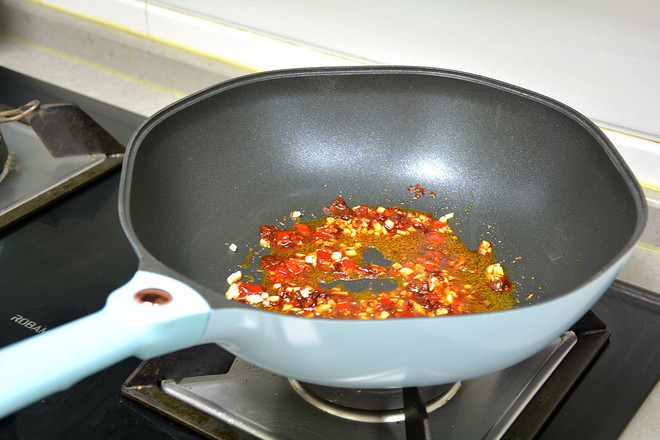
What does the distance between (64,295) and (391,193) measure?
439mm

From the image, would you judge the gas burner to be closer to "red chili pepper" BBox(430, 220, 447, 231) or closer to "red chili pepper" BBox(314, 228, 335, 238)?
"red chili pepper" BBox(314, 228, 335, 238)

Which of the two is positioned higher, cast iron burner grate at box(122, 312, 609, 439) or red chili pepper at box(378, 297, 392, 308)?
red chili pepper at box(378, 297, 392, 308)

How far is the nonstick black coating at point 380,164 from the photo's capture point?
78cm

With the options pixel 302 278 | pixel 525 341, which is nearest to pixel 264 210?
pixel 302 278

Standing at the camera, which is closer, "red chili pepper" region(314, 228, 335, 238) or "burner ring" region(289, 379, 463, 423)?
"burner ring" region(289, 379, 463, 423)

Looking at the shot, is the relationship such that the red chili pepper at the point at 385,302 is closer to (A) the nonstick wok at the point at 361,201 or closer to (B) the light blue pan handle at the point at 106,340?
(A) the nonstick wok at the point at 361,201

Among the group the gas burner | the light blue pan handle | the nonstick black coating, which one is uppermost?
the light blue pan handle

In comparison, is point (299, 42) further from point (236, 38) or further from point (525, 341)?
point (525, 341)

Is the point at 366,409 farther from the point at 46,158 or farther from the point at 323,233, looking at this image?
the point at 46,158

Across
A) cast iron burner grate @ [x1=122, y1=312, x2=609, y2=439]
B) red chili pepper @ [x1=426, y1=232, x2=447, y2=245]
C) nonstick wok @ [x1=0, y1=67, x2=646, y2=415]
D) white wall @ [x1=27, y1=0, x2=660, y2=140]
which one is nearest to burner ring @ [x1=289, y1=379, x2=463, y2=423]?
cast iron burner grate @ [x1=122, y1=312, x2=609, y2=439]

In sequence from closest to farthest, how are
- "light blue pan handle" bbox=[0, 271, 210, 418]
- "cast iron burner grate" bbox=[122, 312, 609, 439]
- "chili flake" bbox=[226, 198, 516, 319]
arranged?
"light blue pan handle" bbox=[0, 271, 210, 418], "cast iron burner grate" bbox=[122, 312, 609, 439], "chili flake" bbox=[226, 198, 516, 319]

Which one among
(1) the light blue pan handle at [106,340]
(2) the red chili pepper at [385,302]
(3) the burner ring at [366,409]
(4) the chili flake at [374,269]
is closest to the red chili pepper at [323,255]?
(4) the chili flake at [374,269]

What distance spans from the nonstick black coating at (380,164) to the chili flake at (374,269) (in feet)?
0.10

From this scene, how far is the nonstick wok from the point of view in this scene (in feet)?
1.58
